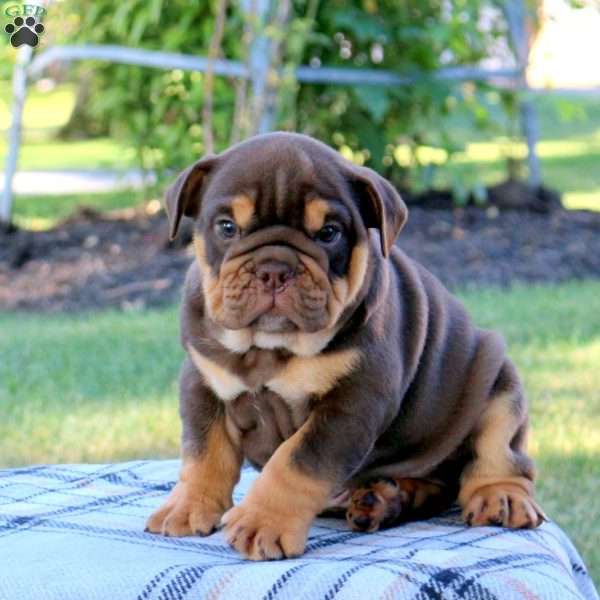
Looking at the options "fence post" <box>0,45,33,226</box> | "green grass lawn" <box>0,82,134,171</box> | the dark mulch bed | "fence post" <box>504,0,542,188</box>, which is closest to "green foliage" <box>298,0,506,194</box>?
"fence post" <box>504,0,542,188</box>

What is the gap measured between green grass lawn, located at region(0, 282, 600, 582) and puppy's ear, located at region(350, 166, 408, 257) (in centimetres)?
185

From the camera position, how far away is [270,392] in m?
3.90

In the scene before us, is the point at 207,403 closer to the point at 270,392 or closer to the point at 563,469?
the point at 270,392


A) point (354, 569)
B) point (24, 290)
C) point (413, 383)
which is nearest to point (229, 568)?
point (354, 569)

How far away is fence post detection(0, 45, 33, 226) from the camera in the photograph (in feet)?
36.4

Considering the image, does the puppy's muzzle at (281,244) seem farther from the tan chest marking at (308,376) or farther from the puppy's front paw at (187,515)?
the puppy's front paw at (187,515)

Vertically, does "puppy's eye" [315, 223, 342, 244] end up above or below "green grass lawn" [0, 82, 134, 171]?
above

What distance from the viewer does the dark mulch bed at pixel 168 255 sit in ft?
31.3

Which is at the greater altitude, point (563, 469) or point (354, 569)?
point (354, 569)

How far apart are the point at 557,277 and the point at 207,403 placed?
654 cm

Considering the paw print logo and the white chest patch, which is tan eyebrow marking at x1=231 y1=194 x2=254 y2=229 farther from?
the paw print logo

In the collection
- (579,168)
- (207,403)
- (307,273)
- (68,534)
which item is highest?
(307,273)

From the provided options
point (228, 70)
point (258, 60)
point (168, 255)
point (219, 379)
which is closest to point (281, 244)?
point (219, 379)

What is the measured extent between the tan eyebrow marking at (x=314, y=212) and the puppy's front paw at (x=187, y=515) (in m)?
0.86
